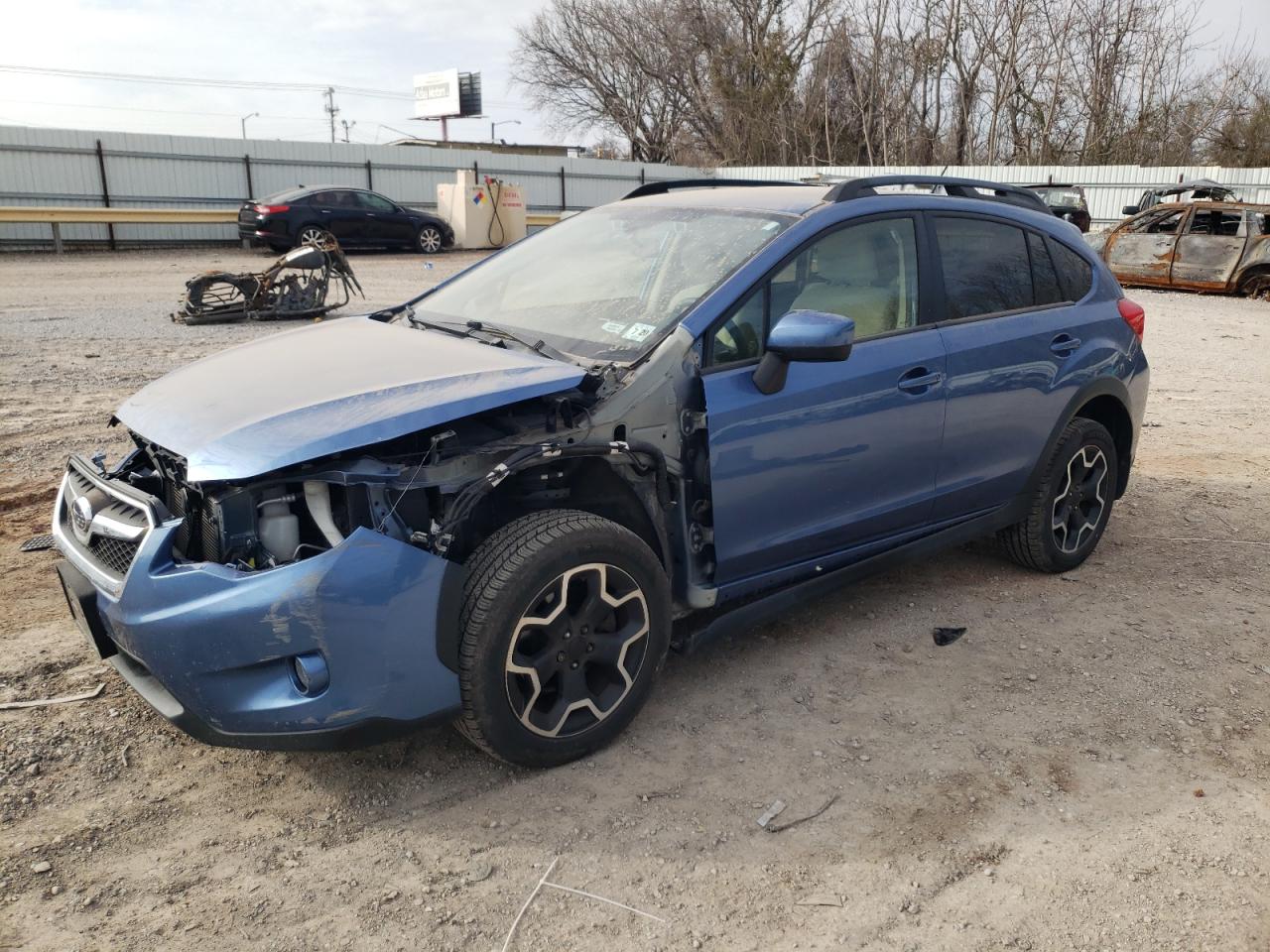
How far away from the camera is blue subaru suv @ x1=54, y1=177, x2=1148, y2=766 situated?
2639 mm

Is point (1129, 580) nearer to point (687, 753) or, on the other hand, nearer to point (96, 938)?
point (687, 753)

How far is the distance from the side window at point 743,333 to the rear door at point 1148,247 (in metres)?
16.0

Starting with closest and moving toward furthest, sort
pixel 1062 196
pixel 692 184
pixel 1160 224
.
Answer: pixel 692 184
pixel 1160 224
pixel 1062 196

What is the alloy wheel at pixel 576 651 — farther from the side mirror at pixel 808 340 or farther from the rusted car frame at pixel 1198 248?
the rusted car frame at pixel 1198 248

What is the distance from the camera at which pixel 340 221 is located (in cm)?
2130

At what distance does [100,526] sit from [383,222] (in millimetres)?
20314

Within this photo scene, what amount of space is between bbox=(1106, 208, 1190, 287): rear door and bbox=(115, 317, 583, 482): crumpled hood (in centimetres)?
1664

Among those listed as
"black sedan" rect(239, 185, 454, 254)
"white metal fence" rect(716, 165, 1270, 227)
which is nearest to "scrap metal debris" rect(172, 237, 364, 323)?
"black sedan" rect(239, 185, 454, 254)

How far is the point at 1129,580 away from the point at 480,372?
3399 mm

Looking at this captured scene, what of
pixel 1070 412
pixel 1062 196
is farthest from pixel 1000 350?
pixel 1062 196

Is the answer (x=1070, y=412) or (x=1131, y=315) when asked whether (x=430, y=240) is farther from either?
(x=1070, y=412)

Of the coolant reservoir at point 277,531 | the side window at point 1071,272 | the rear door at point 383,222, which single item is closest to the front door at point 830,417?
the side window at point 1071,272

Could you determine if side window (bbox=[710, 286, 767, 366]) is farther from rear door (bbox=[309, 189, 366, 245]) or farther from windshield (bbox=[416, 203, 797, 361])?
rear door (bbox=[309, 189, 366, 245])

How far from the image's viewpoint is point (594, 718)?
309cm
